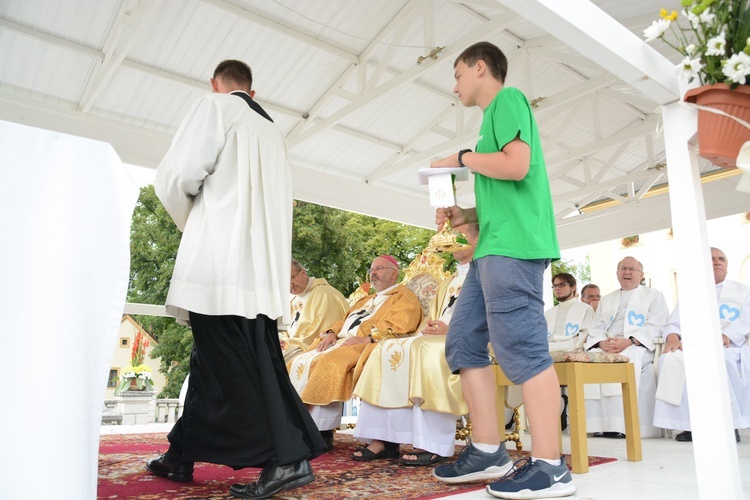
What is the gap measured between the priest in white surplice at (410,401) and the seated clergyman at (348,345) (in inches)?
11.9

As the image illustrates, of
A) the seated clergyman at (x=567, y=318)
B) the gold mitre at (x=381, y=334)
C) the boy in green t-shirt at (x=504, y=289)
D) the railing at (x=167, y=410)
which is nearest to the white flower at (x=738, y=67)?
the boy in green t-shirt at (x=504, y=289)

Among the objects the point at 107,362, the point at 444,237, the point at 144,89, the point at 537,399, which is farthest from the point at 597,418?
the point at 144,89

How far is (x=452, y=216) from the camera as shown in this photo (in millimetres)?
2746

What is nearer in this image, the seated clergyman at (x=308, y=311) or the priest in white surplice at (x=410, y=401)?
the priest in white surplice at (x=410, y=401)

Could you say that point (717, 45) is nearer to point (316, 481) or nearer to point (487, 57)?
point (487, 57)

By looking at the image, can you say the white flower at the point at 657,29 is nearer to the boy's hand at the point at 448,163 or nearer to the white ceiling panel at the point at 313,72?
the boy's hand at the point at 448,163

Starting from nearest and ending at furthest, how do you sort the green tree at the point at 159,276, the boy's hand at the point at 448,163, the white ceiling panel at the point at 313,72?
1. the boy's hand at the point at 448,163
2. the white ceiling panel at the point at 313,72
3. the green tree at the point at 159,276

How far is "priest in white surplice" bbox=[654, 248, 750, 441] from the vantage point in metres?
4.66

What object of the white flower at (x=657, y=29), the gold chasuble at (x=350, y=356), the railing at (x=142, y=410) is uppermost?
the white flower at (x=657, y=29)

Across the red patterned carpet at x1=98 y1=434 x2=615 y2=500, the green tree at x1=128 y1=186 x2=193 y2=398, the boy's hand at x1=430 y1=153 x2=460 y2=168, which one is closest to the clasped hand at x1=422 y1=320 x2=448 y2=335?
the red patterned carpet at x1=98 y1=434 x2=615 y2=500

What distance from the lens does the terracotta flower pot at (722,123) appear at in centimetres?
162

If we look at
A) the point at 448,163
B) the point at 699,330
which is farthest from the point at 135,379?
the point at 699,330

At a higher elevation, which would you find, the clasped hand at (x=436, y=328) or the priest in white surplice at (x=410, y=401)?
the clasped hand at (x=436, y=328)

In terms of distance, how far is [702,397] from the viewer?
1.73 meters
